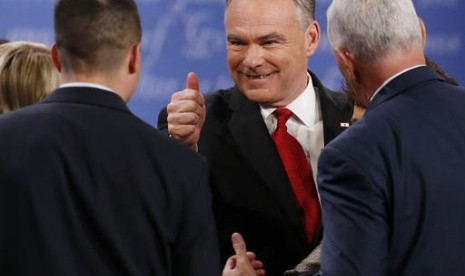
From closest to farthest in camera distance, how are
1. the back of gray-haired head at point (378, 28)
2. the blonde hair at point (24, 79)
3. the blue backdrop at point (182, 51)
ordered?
1. the back of gray-haired head at point (378, 28)
2. the blonde hair at point (24, 79)
3. the blue backdrop at point (182, 51)

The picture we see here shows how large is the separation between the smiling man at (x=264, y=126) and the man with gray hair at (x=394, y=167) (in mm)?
481

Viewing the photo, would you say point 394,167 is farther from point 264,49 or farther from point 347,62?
point 264,49

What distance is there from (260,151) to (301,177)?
118mm

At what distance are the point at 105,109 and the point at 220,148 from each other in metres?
0.76

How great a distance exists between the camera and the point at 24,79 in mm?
2137

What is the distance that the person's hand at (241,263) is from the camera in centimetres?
216

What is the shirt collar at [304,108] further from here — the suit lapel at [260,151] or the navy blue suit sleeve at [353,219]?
the navy blue suit sleeve at [353,219]

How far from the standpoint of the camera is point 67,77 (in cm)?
166

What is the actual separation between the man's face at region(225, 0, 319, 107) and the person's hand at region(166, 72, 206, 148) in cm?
14

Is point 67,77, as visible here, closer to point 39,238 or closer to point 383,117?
point 39,238

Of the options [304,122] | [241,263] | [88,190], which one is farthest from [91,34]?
[304,122]

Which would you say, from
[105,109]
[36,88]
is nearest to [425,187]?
[105,109]

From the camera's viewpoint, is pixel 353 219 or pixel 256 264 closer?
pixel 353 219

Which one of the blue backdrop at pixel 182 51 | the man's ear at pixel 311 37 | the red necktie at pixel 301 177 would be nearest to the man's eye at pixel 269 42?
the man's ear at pixel 311 37
